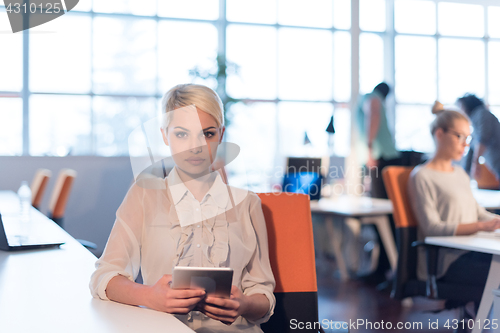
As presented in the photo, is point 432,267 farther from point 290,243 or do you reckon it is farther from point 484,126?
point 484,126

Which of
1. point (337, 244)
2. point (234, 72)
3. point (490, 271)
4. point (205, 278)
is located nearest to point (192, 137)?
point (205, 278)

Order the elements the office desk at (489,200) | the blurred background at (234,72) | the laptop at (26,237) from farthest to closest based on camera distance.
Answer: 1. the blurred background at (234,72)
2. the office desk at (489,200)
3. the laptop at (26,237)

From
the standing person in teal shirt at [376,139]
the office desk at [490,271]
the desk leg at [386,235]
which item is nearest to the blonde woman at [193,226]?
the office desk at [490,271]

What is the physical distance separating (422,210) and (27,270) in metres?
1.91

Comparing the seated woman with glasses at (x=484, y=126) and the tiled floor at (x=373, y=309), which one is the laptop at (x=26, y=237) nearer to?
the tiled floor at (x=373, y=309)

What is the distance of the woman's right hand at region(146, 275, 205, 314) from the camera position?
36.5 inches

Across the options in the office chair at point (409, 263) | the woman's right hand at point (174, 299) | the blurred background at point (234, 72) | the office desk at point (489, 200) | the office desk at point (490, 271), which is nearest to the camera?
the woman's right hand at point (174, 299)

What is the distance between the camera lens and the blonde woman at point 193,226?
3.55 feet

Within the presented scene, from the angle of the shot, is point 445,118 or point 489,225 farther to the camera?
point 445,118

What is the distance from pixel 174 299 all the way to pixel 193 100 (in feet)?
1.51

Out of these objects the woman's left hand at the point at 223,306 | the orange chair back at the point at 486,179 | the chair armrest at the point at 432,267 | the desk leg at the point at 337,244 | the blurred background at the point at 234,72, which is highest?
the blurred background at the point at 234,72

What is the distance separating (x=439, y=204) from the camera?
251 centimetres

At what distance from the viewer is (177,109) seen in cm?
112

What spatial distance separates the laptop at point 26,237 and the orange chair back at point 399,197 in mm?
1693
